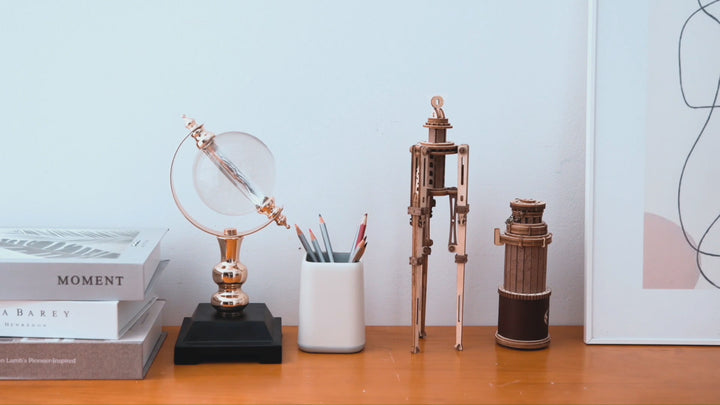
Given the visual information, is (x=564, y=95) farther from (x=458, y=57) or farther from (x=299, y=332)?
(x=299, y=332)

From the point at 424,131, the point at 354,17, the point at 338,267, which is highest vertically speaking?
the point at 354,17

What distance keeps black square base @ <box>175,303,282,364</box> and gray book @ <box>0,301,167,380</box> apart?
65mm

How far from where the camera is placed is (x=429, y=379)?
0.95 meters

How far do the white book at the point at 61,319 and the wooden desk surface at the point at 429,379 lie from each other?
0.05m

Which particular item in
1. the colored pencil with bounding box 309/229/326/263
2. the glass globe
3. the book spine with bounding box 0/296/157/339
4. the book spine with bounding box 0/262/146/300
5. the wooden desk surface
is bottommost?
the wooden desk surface

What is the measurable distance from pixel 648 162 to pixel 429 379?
0.39 meters

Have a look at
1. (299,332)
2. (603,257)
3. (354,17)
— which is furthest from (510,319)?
(354,17)

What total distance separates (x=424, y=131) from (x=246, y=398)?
16.6 inches

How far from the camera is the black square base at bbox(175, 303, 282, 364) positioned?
3.21 ft

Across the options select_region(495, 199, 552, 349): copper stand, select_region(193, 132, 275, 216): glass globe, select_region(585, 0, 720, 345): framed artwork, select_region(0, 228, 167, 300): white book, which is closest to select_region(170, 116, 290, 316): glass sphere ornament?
select_region(193, 132, 275, 216): glass globe

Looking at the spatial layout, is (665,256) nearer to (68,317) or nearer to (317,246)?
(317,246)

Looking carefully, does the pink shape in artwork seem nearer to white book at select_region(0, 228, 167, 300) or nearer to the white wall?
the white wall

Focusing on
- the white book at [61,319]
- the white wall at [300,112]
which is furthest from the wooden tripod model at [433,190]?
the white book at [61,319]

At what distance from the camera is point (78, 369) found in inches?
36.3
